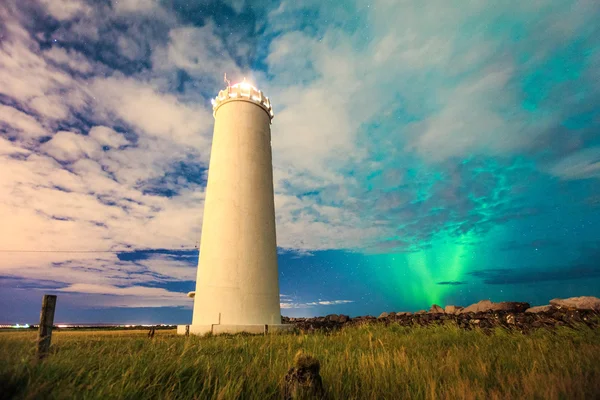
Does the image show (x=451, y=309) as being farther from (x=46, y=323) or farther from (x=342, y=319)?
(x=46, y=323)

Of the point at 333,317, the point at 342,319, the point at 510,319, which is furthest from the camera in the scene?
the point at 333,317

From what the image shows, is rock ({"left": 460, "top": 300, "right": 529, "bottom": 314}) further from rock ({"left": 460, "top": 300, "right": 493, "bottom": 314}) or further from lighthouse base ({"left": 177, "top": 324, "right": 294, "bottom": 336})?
lighthouse base ({"left": 177, "top": 324, "right": 294, "bottom": 336})

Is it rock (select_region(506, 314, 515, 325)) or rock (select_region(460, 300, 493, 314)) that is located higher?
rock (select_region(460, 300, 493, 314))

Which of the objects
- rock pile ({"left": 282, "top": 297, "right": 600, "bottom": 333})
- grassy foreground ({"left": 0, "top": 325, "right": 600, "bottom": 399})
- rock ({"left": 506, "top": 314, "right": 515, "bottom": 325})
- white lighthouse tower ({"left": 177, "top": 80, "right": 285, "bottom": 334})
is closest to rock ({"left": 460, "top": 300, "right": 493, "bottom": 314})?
rock pile ({"left": 282, "top": 297, "right": 600, "bottom": 333})

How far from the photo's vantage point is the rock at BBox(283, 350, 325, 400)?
3.23 meters

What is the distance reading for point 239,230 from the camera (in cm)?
1212

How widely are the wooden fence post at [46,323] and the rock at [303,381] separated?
3151mm

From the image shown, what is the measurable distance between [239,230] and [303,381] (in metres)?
9.15

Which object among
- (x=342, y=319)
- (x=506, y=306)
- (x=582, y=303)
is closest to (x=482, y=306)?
(x=506, y=306)

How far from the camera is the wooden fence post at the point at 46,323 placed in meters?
4.22

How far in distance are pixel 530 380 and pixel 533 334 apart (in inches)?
193

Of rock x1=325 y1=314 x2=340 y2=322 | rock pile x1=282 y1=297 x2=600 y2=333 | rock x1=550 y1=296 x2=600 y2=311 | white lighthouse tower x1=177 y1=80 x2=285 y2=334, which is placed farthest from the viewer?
rock x1=325 y1=314 x2=340 y2=322

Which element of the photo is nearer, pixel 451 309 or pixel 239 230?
pixel 239 230

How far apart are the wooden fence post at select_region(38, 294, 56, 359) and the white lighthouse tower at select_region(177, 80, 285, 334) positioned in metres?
6.95
